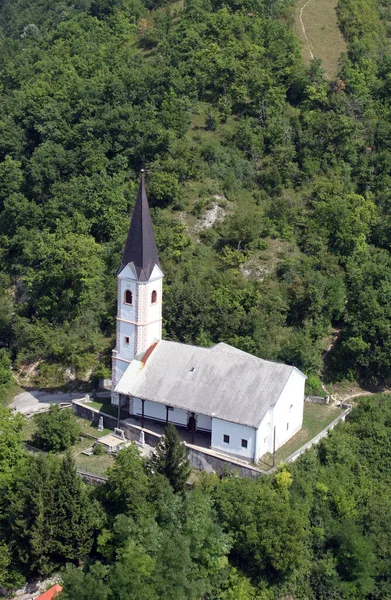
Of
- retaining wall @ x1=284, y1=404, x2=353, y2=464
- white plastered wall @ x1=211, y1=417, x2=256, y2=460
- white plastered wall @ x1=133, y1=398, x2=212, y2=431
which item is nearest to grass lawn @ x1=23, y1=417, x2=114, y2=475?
white plastered wall @ x1=133, y1=398, x2=212, y2=431

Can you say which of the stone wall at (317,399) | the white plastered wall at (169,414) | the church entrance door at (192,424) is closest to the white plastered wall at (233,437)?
the white plastered wall at (169,414)

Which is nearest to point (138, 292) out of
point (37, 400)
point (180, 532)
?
point (37, 400)

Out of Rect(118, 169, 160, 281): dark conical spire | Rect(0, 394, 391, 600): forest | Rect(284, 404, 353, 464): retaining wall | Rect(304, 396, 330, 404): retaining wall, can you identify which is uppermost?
Rect(118, 169, 160, 281): dark conical spire

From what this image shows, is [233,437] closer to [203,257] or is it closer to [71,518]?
[71,518]

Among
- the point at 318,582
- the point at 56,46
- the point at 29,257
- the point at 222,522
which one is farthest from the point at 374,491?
the point at 56,46

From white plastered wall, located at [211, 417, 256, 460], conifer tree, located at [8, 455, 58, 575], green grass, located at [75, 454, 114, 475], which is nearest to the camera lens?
conifer tree, located at [8, 455, 58, 575]

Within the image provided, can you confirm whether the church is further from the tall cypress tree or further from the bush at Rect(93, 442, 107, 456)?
the tall cypress tree
